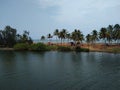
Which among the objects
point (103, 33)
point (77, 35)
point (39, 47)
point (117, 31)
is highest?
point (117, 31)

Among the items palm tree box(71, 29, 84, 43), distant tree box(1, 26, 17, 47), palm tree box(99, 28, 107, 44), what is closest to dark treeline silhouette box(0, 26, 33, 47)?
distant tree box(1, 26, 17, 47)

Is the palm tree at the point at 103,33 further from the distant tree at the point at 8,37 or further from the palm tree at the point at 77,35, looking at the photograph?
the distant tree at the point at 8,37

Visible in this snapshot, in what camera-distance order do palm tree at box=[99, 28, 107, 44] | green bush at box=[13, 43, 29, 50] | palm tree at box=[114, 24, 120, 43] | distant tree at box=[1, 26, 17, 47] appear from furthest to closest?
1. distant tree at box=[1, 26, 17, 47]
2. green bush at box=[13, 43, 29, 50]
3. palm tree at box=[99, 28, 107, 44]
4. palm tree at box=[114, 24, 120, 43]

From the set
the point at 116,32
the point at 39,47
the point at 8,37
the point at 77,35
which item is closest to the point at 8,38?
the point at 8,37

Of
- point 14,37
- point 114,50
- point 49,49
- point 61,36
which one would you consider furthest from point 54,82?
point 14,37

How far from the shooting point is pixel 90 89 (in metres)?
39.5

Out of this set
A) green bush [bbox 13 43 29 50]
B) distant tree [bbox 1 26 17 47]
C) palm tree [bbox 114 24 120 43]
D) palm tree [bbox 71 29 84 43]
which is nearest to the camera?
palm tree [bbox 114 24 120 43]

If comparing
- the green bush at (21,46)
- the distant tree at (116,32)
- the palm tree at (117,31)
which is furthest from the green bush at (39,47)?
the palm tree at (117,31)

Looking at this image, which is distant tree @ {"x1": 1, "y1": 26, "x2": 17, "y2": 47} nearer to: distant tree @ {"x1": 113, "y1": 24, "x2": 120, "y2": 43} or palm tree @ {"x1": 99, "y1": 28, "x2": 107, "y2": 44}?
palm tree @ {"x1": 99, "y1": 28, "x2": 107, "y2": 44}

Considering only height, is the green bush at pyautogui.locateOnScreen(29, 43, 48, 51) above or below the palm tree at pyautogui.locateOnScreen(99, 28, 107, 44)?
below

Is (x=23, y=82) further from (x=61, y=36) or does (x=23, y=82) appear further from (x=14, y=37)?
(x=14, y=37)

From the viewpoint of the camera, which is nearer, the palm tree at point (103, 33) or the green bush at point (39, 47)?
the palm tree at point (103, 33)

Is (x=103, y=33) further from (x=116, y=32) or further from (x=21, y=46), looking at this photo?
(x=21, y=46)

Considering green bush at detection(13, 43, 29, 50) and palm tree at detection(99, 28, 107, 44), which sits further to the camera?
green bush at detection(13, 43, 29, 50)
